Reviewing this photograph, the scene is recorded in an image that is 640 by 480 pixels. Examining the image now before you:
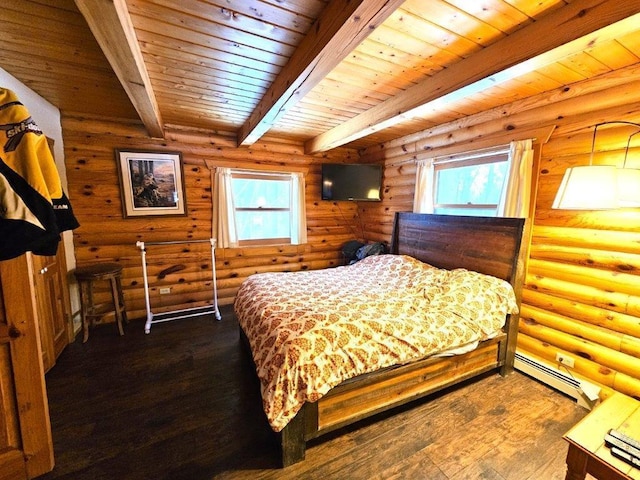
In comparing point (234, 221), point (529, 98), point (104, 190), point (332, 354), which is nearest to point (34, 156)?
point (332, 354)

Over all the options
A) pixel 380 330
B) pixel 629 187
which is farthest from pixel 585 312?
pixel 380 330

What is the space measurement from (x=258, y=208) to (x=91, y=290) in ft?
7.15

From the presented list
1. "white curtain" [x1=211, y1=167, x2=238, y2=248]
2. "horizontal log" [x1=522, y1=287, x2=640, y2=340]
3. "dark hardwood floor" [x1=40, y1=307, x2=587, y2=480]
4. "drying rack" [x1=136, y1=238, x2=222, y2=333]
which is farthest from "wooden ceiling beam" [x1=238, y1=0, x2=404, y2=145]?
"horizontal log" [x1=522, y1=287, x2=640, y2=340]

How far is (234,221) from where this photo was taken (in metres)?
3.79

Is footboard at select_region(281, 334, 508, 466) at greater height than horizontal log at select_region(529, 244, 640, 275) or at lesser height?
lesser

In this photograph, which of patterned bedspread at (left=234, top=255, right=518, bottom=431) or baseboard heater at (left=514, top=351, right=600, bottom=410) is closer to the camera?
patterned bedspread at (left=234, top=255, right=518, bottom=431)

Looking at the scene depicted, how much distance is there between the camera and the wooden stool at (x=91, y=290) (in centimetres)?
282

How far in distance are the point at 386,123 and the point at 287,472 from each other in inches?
109

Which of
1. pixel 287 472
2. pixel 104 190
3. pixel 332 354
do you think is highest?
pixel 104 190

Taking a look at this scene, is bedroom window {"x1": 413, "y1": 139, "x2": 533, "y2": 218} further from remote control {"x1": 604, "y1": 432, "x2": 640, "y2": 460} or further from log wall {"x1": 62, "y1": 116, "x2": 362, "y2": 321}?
remote control {"x1": 604, "y1": 432, "x2": 640, "y2": 460}

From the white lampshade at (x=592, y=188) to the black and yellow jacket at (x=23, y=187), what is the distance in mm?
2882

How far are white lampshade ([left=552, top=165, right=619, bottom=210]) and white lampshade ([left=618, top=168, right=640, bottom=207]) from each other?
153mm

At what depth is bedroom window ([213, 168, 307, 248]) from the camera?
370 cm

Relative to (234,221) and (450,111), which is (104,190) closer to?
(234,221)
